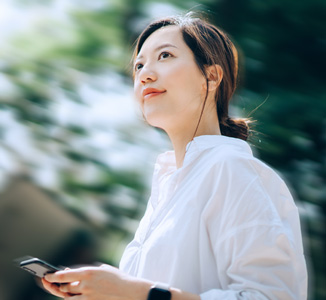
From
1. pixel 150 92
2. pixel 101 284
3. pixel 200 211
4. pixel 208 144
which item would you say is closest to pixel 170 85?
pixel 150 92

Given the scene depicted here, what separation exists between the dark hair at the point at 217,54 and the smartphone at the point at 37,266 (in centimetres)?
51

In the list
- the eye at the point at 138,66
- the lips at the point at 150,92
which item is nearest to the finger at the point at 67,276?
the lips at the point at 150,92

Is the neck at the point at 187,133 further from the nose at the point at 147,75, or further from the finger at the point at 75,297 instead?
the finger at the point at 75,297

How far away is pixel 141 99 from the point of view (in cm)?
111

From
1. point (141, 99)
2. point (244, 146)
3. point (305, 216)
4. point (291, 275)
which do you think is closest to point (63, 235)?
point (305, 216)

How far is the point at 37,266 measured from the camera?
0.83m

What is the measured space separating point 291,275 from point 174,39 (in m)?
0.56

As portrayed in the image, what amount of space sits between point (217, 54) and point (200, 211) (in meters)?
0.41

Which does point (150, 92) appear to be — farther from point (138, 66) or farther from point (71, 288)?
point (71, 288)

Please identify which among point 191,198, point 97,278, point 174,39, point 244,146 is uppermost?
point 174,39

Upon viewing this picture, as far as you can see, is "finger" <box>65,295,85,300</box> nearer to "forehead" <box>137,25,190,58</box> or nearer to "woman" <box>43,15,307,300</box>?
"woman" <box>43,15,307,300</box>

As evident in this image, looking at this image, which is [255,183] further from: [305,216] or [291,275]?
[305,216]

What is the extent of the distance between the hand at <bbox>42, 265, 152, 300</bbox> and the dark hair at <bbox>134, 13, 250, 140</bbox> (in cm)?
47

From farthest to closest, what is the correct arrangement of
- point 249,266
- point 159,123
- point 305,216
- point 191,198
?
point 305,216
point 159,123
point 191,198
point 249,266
